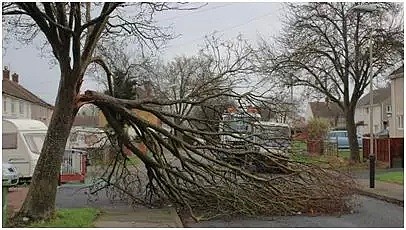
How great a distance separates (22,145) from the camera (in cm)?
2405

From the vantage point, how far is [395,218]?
1442 cm

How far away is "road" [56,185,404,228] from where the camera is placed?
12867mm

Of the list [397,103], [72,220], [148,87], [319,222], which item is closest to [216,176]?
[319,222]

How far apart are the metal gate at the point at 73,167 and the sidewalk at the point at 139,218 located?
9.96 m

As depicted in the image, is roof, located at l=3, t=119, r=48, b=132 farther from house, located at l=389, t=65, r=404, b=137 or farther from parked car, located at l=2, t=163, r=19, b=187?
house, located at l=389, t=65, r=404, b=137

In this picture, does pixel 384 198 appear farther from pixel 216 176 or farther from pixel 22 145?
pixel 22 145

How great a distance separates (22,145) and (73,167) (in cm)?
208

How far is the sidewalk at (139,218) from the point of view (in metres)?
12.5

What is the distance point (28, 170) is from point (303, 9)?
15155 mm

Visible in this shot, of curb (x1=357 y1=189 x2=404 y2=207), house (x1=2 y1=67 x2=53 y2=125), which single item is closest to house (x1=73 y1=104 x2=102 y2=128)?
house (x1=2 y1=67 x2=53 y2=125)

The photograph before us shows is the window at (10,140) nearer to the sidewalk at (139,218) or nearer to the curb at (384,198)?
the sidewalk at (139,218)

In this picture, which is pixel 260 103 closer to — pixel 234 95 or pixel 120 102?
pixel 234 95

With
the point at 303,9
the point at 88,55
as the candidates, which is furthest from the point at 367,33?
the point at 88,55

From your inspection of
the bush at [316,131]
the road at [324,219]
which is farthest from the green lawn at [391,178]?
the road at [324,219]
